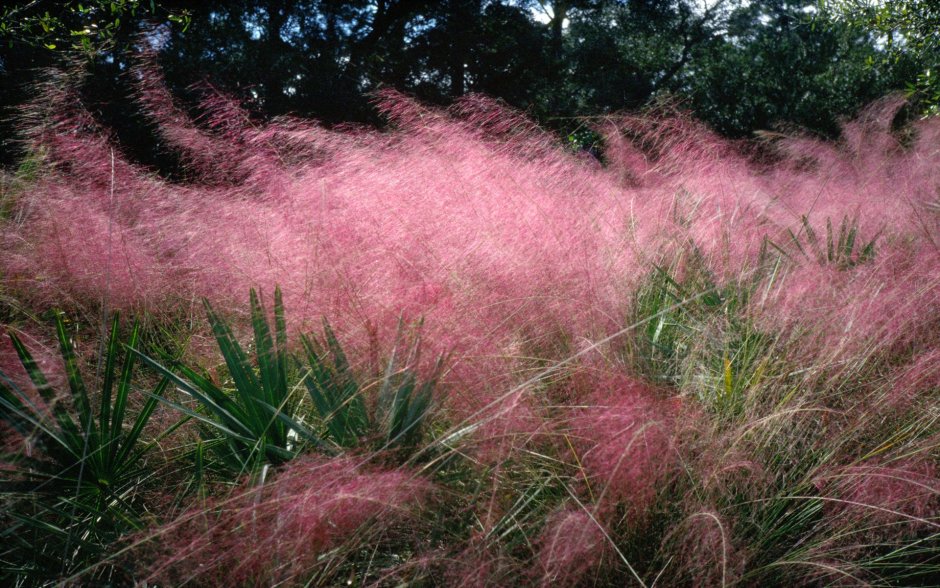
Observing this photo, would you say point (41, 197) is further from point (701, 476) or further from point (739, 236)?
point (739, 236)

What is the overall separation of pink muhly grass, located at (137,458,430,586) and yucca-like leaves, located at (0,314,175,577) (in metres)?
0.21

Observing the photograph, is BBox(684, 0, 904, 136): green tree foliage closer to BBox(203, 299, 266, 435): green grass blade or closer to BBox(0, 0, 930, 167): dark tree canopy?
BBox(0, 0, 930, 167): dark tree canopy

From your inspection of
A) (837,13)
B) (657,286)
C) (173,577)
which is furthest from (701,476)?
(837,13)

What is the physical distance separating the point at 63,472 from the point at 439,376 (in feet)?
2.80

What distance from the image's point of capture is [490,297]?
1.69 m

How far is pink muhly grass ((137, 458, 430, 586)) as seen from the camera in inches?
41.8

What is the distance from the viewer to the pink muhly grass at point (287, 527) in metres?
1.06

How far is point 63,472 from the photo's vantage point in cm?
125

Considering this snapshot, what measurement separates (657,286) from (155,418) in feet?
5.68

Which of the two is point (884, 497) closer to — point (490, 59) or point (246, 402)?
point (246, 402)

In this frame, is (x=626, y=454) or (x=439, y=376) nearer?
(x=626, y=454)

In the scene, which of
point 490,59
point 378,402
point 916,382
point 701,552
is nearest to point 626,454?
point 701,552

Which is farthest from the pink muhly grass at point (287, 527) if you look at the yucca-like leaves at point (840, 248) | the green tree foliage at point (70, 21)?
the green tree foliage at point (70, 21)

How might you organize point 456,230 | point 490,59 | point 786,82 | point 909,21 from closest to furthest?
point 456,230 → point 909,21 → point 490,59 → point 786,82
